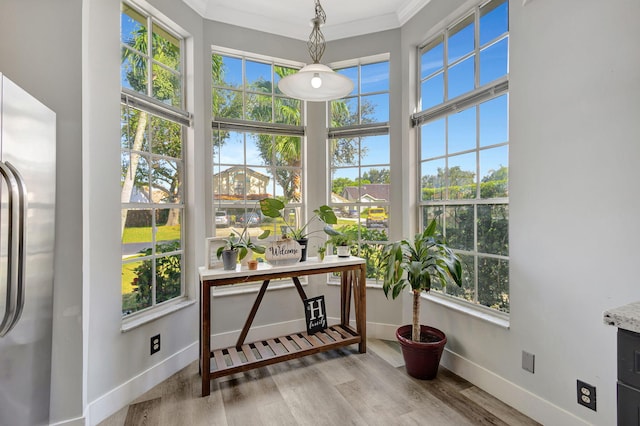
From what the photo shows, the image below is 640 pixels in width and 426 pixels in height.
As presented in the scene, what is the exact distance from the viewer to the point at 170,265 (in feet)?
8.26

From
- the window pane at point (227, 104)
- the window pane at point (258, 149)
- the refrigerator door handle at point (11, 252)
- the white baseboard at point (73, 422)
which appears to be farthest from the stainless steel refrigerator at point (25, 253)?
the window pane at point (258, 149)

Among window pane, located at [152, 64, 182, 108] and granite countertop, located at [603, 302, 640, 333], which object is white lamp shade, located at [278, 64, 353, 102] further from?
granite countertop, located at [603, 302, 640, 333]

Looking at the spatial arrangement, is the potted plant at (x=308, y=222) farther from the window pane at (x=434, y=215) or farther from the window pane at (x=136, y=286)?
the window pane at (x=136, y=286)

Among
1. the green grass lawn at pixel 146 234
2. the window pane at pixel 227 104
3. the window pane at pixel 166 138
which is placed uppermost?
the window pane at pixel 227 104

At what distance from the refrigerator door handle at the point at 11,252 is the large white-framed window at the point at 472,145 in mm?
2544

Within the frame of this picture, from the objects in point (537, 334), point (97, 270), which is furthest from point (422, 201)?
point (97, 270)

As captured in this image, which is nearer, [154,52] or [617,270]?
[617,270]

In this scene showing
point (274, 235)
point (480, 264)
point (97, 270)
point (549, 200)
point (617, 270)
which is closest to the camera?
point (617, 270)

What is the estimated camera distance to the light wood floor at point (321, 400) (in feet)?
6.12

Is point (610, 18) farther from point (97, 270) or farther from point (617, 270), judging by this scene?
point (97, 270)

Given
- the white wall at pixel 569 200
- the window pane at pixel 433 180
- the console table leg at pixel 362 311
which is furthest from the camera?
the console table leg at pixel 362 311

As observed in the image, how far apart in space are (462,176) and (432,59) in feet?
3.69

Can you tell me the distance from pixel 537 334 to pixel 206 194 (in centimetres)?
264

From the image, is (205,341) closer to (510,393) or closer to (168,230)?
(168,230)
